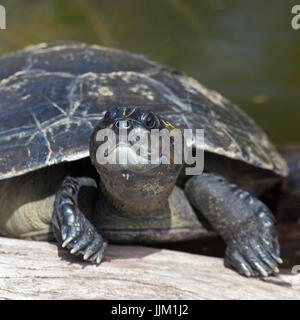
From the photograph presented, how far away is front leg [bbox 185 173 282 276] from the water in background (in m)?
3.01

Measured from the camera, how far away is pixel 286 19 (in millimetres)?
7113

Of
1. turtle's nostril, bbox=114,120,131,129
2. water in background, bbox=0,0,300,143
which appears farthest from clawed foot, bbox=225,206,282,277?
water in background, bbox=0,0,300,143

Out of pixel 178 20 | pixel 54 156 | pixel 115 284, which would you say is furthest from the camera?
pixel 178 20

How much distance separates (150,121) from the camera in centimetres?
197

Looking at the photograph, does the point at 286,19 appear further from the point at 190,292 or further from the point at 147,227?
the point at 190,292

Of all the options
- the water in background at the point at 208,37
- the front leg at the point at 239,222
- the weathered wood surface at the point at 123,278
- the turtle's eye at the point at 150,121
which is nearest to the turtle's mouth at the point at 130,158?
the turtle's eye at the point at 150,121

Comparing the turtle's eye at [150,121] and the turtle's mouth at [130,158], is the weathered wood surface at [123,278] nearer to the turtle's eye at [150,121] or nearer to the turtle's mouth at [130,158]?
the turtle's mouth at [130,158]

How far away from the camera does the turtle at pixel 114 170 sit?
226 centimetres

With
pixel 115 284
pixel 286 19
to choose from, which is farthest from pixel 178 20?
pixel 115 284

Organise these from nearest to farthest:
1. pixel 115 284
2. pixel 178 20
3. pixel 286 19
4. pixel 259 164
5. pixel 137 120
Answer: pixel 137 120
pixel 115 284
pixel 259 164
pixel 286 19
pixel 178 20

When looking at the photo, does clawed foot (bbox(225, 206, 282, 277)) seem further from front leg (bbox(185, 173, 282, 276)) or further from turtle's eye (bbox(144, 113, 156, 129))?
turtle's eye (bbox(144, 113, 156, 129))

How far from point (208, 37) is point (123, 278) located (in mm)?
5680

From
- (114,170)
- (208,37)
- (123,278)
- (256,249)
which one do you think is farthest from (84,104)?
(208,37)

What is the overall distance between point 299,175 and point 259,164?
3.58 feet
